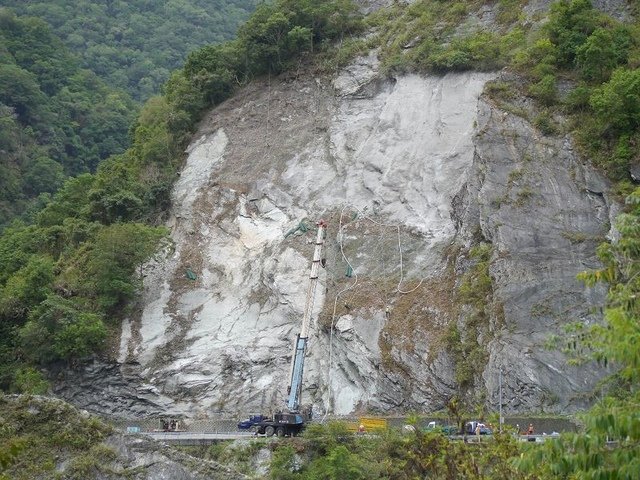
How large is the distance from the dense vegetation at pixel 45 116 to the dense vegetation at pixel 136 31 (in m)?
9.50

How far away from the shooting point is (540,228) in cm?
3069

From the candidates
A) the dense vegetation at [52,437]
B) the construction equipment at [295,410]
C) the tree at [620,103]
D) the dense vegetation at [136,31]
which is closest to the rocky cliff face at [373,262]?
the tree at [620,103]

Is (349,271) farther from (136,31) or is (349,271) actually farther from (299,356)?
(136,31)

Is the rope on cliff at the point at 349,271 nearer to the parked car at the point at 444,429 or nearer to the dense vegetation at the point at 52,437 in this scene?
the parked car at the point at 444,429

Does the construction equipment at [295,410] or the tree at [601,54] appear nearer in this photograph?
the construction equipment at [295,410]

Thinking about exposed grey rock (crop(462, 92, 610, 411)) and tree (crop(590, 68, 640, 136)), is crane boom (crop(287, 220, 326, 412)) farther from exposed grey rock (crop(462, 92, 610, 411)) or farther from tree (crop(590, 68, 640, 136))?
tree (crop(590, 68, 640, 136))

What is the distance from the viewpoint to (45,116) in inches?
2692

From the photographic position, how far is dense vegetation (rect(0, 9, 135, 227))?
206 feet

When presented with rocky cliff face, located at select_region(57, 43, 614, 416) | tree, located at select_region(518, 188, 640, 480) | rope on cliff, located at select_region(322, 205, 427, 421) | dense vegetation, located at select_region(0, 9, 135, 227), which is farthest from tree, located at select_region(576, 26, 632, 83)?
dense vegetation, located at select_region(0, 9, 135, 227)

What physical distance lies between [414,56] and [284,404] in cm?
1887

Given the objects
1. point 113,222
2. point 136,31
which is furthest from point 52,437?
point 136,31

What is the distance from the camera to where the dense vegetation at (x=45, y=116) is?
206 ft

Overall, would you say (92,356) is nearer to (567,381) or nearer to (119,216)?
(119,216)

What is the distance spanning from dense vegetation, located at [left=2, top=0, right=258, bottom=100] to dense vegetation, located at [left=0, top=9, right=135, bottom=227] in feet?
31.2
